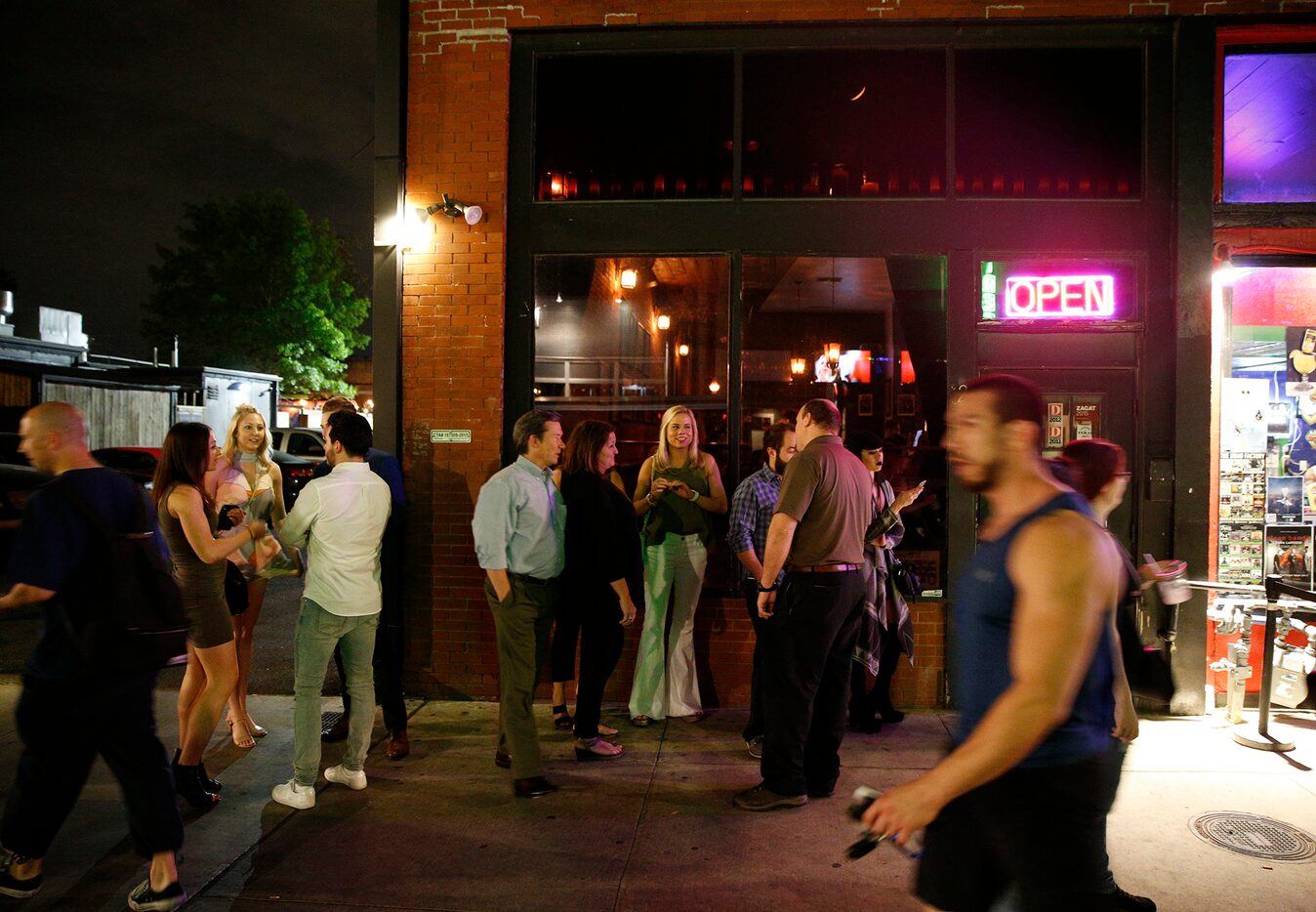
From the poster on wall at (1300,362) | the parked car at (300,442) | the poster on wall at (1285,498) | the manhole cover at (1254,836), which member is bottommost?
the manhole cover at (1254,836)

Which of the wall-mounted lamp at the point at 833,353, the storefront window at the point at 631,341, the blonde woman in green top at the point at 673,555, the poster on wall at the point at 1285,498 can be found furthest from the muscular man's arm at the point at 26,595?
the poster on wall at the point at 1285,498

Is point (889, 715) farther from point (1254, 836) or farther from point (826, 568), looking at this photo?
point (1254, 836)

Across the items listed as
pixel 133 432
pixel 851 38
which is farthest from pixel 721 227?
pixel 133 432

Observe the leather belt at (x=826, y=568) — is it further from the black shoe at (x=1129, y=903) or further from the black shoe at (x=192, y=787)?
the black shoe at (x=192, y=787)

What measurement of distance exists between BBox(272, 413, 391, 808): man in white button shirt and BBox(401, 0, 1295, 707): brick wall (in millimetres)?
1714

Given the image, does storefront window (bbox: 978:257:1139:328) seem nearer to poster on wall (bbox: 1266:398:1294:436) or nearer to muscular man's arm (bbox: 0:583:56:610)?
poster on wall (bbox: 1266:398:1294:436)

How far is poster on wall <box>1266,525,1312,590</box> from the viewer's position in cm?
621

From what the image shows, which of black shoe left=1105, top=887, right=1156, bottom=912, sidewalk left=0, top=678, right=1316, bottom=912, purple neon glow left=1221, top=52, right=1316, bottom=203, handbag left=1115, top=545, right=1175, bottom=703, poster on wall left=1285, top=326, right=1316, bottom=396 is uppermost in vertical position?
purple neon glow left=1221, top=52, right=1316, bottom=203

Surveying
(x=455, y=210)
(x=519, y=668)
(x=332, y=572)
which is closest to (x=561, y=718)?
(x=519, y=668)

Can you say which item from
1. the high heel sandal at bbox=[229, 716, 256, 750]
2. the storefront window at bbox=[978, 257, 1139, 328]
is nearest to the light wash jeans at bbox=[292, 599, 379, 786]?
the high heel sandal at bbox=[229, 716, 256, 750]

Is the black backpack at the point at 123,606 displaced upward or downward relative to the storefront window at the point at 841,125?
downward

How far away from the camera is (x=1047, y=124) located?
6.39 meters

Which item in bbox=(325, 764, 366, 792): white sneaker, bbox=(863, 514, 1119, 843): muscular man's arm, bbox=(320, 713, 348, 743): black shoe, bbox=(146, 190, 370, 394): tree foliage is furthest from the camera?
bbox=(146, 190, 370, 394): tree foliage

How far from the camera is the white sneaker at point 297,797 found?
14.9ft
